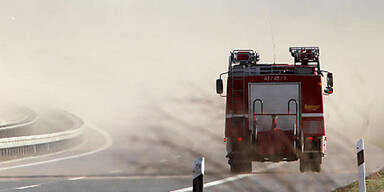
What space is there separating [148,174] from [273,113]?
4.90 m

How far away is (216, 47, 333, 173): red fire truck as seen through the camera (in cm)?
1912

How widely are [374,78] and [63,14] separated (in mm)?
44800

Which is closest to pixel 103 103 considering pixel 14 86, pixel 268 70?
pixel 14 86

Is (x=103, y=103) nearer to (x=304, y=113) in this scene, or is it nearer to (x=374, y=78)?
(x=374, y=78)

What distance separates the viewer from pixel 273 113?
63.1 feet

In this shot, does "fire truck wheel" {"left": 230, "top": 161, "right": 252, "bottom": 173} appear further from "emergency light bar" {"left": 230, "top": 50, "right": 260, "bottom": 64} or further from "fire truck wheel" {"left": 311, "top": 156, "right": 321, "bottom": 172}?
"emergency light bar" {"left": 230, "top": 50, "right": 260, "bottom": 64}

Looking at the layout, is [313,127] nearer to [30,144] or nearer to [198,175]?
[198,175]

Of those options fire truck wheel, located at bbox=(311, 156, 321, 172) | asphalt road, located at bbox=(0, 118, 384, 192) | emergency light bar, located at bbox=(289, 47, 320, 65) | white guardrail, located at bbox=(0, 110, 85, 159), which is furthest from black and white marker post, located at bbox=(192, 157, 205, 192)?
white guardrail, located at bbox=(0, 110, 85, 159)

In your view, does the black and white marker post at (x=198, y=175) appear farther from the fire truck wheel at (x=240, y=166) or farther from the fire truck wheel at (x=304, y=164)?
the fire truck wheel at (x=304, y=164)

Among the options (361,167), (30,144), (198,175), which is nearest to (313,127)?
(361,167)

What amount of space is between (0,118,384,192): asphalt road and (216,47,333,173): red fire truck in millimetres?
645

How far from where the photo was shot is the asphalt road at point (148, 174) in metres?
18.3

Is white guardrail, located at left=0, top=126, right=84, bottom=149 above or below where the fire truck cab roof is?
below

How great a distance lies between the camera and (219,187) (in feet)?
59.1
